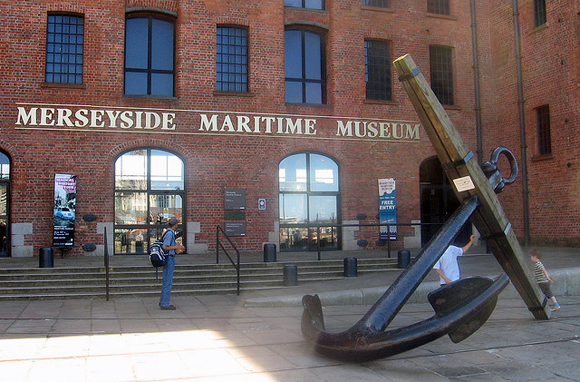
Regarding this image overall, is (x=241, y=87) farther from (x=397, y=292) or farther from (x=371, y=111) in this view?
(x=397, y=292)

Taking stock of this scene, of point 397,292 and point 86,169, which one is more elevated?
point 86,169

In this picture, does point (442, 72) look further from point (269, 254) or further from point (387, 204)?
point (269, 254)

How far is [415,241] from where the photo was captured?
17859mm

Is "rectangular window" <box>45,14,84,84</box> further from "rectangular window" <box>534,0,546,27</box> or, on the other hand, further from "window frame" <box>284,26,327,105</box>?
"rectangular window" <box>534,0,546,27</box>

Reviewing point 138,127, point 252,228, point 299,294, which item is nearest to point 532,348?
point 299,294

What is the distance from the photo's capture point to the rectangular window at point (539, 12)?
17.5m

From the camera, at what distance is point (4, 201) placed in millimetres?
14867

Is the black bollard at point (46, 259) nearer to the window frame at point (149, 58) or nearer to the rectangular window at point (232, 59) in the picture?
the window frame at point (149, 58)

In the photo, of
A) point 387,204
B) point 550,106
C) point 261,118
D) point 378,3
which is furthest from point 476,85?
point 261,118

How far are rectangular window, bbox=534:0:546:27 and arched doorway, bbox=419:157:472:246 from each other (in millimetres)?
5548

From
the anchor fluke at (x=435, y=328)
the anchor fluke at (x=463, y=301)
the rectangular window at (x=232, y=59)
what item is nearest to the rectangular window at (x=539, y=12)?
the rectangular window at (x=232, y=59)

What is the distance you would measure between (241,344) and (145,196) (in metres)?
10.3

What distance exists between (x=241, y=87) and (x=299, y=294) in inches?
349

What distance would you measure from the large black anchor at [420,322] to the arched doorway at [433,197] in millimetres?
13510
